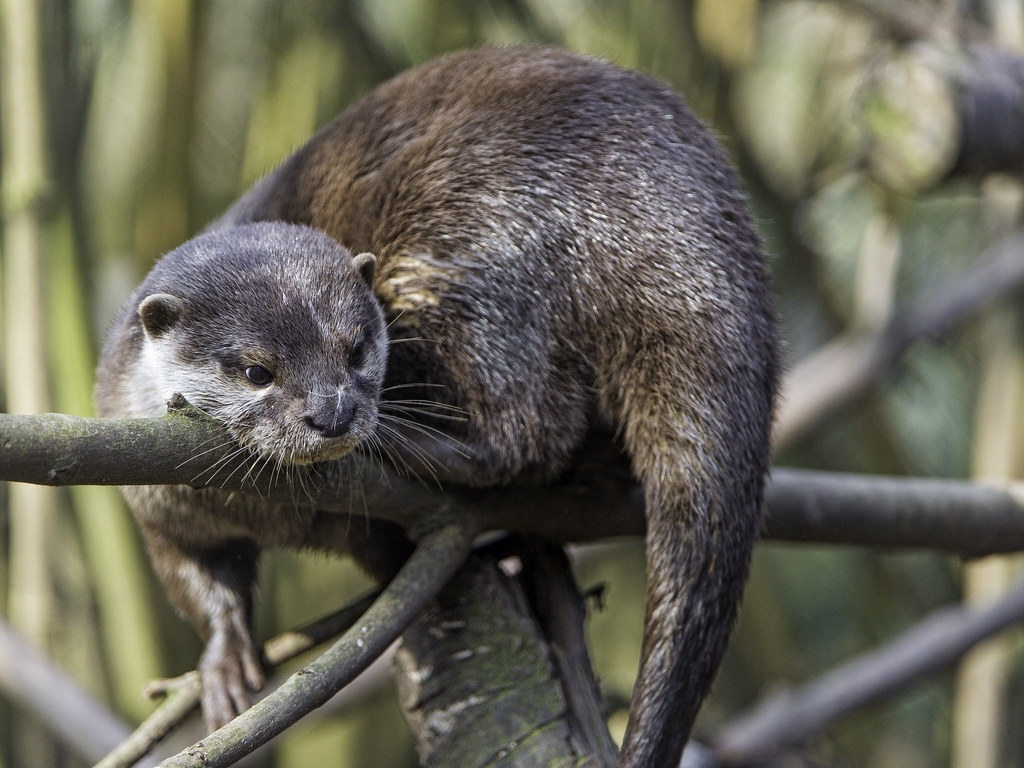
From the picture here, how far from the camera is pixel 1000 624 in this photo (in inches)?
159

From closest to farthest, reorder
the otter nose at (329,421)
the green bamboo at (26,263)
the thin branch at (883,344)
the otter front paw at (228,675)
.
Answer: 1. the otter nose at (329,421)
2. the otter front paw at (228,675)
3. the green bamboo at (26,263)
4. the thin branch at (883,344)

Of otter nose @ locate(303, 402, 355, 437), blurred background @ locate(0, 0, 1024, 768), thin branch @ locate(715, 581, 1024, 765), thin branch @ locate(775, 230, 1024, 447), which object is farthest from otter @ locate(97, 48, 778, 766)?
thin branch @ locate(775, 230, 1024, 447)

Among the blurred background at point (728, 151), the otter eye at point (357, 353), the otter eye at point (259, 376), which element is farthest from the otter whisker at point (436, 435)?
the blurred background at point (728, 151)

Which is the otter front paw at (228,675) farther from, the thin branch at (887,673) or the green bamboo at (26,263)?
the thin branch at (887,673)

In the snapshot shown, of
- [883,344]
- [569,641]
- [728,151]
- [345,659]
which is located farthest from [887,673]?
[345,659]

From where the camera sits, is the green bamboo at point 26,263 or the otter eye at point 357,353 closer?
the otter eye at point 357,353

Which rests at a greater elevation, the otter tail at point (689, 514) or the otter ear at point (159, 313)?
the otter ear at point (159, 313)

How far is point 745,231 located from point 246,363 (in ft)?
3.25

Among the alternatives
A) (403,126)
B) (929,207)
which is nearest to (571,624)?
(403,126)

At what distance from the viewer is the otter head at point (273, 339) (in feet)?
6.21

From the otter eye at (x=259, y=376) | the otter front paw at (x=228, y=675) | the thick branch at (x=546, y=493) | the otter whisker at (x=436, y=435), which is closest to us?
the thick branch at (x=546, y=493)

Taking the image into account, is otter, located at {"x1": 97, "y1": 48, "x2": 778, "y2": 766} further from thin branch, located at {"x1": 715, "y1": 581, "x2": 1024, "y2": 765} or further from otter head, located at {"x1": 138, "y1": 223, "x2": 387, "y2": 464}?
thin branch, located at {"x1": 715, "y1": 581, "x2": 1024, "y2": 765}

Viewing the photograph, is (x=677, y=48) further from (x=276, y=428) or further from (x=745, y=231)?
(x=276, y=428)

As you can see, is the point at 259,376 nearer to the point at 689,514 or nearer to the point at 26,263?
the point at 689,514
